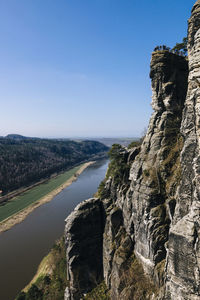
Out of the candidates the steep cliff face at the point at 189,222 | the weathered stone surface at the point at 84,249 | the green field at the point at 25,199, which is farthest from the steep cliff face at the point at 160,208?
the green field at the point at 25,199

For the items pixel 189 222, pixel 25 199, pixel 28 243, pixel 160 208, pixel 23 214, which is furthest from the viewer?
pixel 25 199

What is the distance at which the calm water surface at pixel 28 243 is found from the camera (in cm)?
3412

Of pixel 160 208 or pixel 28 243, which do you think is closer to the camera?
pixel 160 208

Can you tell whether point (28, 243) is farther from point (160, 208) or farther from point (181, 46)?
point (181, 46)

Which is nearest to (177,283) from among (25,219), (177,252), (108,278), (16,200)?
(177,252)

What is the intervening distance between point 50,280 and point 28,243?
17.0m

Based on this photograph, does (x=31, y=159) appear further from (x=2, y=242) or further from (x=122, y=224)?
(x=122, y=224)

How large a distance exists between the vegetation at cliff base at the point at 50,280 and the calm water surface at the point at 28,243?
112 inches

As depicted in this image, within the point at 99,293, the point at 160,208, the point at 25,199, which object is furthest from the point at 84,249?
the point at 25,199

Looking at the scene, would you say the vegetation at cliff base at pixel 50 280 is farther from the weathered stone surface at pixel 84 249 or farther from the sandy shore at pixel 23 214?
the sandy shore at pixel 23 214

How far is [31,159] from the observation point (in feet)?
469

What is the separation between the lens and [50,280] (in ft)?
102

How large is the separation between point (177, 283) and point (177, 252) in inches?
80.5

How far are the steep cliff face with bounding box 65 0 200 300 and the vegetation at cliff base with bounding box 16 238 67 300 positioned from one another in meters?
3.11
